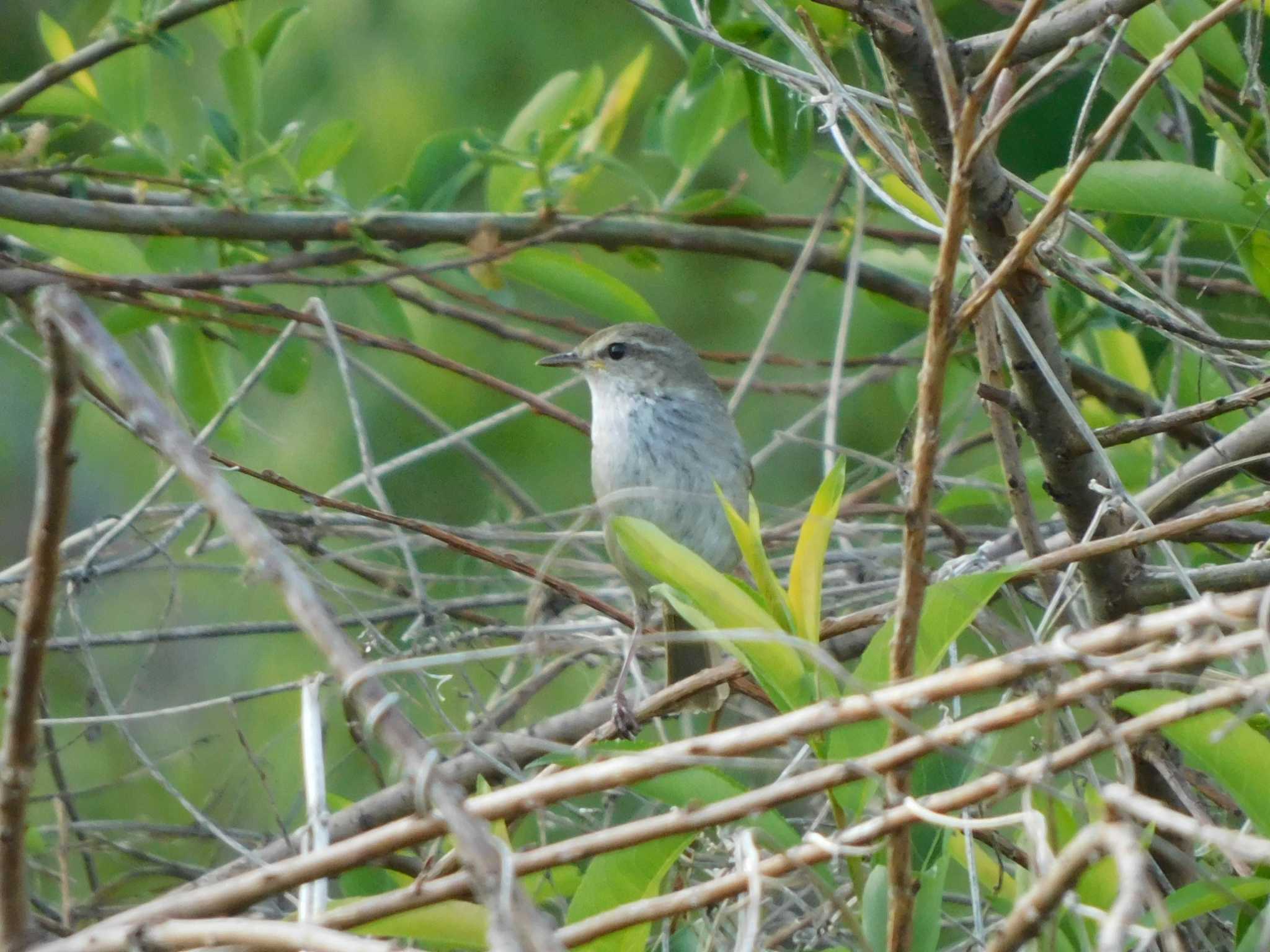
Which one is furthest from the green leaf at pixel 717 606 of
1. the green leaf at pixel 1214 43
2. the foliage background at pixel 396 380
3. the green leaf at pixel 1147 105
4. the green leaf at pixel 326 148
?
the foliage background at pixel 396 380

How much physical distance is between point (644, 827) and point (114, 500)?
17.6 feet

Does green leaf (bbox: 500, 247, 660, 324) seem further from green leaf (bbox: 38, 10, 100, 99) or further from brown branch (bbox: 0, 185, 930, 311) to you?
green leaf (bbox: 38, 10, 100, 99)

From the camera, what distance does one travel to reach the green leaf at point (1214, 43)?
2.58m

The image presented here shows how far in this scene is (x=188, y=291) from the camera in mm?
2986

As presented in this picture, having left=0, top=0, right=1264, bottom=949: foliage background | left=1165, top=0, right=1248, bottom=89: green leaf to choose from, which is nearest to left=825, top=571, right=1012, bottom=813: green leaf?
left=1165, top=0, right=1248, bottom=89: green leaf

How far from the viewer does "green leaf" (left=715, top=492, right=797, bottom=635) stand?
1874 mm

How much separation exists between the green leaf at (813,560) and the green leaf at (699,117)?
177cm

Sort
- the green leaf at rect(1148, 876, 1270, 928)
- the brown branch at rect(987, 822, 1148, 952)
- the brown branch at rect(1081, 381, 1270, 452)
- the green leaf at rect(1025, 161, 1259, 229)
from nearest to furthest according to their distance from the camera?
the brown branch at rect(987, 822, 1148, 952)
the green leaf at rect(1148, 876, 1270, 928)
the brown branch at rect(1081, 381, 1270, 452)
the green leaf at rect(1025, 161, 1259, 229)

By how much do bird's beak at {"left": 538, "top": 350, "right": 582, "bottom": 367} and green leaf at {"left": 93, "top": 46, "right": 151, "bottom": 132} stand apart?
1409 mm

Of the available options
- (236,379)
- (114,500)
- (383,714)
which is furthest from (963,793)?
(114,500)

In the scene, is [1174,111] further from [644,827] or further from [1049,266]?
[644,827]

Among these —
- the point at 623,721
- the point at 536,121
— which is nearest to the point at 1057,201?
the point at 623,721

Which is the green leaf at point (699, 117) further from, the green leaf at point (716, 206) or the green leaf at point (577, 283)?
the green leaf at point (577, 283)

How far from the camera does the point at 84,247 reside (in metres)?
3.22
